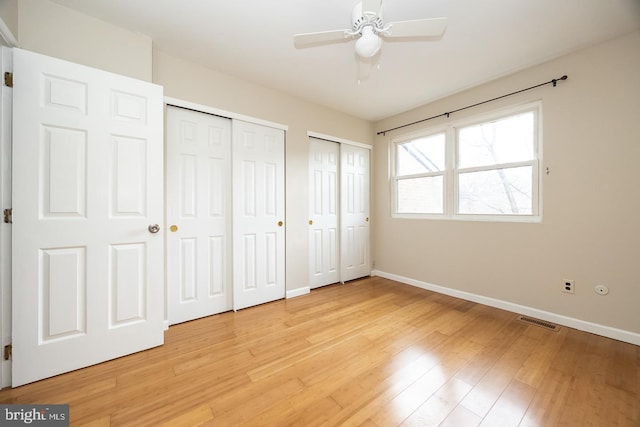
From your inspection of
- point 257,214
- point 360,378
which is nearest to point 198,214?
point 257,214

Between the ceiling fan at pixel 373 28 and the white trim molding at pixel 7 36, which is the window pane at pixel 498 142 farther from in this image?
the white trim molding at pixel 7 36

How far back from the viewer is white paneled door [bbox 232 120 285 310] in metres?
2.72

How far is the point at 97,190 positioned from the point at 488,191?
383 centimetres

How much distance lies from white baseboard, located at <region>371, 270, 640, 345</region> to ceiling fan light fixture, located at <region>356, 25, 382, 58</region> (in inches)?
117

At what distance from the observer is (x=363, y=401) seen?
1.43 meters

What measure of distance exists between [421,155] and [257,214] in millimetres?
2519

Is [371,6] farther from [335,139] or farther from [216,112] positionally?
[335,139]

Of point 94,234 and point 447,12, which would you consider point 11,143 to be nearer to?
point 94,234

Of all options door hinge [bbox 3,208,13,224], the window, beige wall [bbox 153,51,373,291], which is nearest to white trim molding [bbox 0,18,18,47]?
beige wall [bbox 153,51,373,291]

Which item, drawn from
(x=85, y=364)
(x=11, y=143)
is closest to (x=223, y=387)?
(x=85, y=364)

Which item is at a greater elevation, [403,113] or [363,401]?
[403,113]

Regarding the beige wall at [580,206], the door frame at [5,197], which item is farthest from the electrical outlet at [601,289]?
the door frame at [5,197]

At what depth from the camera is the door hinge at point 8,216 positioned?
1509 millimetres

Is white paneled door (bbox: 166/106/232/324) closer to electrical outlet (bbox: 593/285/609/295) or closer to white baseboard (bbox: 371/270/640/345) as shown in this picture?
white baseboard (bbox: 371/270/640/345)
